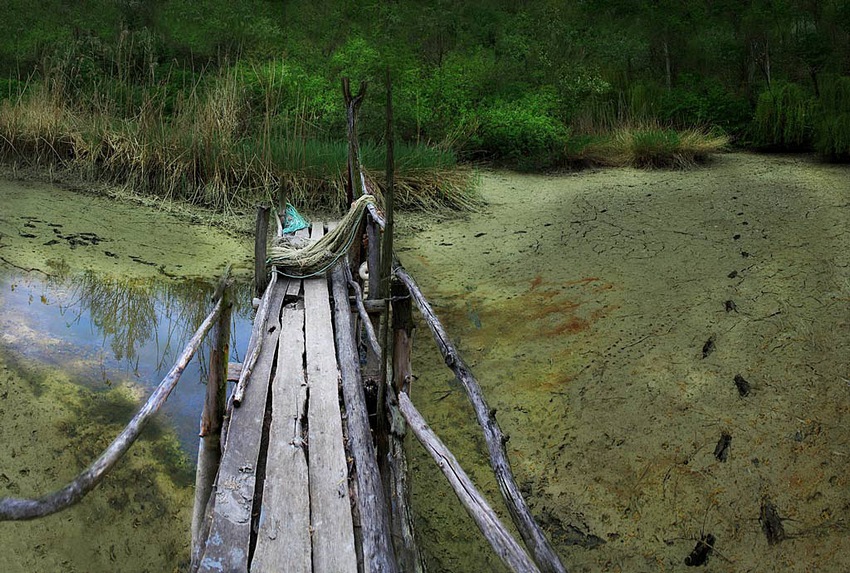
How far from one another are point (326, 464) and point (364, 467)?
109mm

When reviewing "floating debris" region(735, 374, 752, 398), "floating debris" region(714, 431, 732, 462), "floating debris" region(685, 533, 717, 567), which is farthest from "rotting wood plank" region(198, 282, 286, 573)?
"floating debris" region(735, 374, 752, 398)

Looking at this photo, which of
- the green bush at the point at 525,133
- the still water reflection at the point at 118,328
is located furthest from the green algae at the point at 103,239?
the green bush at the point at 525,133

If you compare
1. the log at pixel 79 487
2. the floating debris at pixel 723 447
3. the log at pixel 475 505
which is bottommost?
the floating debris at pixel 723 447

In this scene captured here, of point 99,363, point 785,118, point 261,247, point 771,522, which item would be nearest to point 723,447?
point 771,522

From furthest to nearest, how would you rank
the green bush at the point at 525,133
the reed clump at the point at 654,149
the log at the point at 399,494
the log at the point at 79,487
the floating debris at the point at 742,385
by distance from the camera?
the green bush at the point at 525,133
the reed clump at the point at 654,149
the floating debris at the point at 742,385
the log at the point at 399,494
the log at the point at 79,487

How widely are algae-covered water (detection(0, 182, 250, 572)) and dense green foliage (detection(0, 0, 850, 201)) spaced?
3.92ft

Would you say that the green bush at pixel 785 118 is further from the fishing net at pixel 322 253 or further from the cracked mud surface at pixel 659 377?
the fishing net at pixel 322 253

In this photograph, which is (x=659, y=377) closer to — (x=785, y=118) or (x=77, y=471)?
(x=77, y=471)

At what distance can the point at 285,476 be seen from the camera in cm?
198

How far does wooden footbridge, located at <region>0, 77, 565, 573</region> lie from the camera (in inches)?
65.5

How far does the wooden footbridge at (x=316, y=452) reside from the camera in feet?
5.46

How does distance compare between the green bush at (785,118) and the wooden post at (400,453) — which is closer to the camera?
the wooden post at (400,453)

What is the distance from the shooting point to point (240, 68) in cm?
819

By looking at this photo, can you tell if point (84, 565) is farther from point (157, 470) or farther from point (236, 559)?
point (236, 559)
